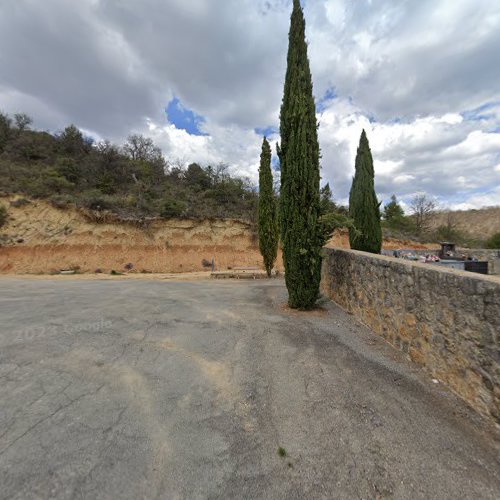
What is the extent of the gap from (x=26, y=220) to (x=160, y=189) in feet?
36.4

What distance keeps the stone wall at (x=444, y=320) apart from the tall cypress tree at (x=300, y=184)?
1.46 meters

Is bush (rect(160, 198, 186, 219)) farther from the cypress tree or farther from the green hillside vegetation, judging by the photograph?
the cypress tree

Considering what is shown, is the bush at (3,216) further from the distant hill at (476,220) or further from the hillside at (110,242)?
the distant hill at (476,220)

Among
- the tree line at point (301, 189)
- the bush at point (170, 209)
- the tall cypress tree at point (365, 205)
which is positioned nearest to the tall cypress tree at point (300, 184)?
the tree line at point (301, 189)

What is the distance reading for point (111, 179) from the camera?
2583 centimetres

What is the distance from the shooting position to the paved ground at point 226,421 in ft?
6.10

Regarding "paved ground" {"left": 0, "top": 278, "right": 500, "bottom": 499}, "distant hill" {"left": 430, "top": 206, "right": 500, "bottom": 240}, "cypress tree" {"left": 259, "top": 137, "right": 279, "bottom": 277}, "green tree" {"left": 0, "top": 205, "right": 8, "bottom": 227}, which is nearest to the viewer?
"paved ground" {"left": 0, "top": 278, "right": 500, "bottom": 499}

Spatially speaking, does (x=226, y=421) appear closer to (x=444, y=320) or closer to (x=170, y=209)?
(x=444, y=320)

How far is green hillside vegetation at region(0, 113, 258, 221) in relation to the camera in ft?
69.7

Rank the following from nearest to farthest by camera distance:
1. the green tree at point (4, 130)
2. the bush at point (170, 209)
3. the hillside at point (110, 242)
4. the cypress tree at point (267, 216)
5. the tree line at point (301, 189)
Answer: the tree line at point (301, 189) → the cypress tree at point (267, 216) → the hillside at point (110, 242) → the bush at point (170, 209) → the green tree at point (4, 130)

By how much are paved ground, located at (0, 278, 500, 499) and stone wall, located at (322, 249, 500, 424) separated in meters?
0.24

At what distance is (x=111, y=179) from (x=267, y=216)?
19.6 meters

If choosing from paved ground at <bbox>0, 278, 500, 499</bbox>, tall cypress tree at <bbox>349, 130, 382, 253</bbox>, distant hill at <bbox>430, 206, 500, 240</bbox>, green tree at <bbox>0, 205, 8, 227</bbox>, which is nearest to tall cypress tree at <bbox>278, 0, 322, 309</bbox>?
paved ground at <bbox>0, 278, 500, 499</bbox>

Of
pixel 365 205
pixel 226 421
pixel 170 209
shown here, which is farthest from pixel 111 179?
A: pixel 226 421
